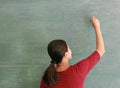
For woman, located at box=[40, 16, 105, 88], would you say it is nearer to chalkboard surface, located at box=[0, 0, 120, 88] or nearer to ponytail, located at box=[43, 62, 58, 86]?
ponytail, located at box=[43, 62, 58, 86]

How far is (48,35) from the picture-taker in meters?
1.51

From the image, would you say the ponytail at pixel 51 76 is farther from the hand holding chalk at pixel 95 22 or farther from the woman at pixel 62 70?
the hand holding chalk at pixel 95 22

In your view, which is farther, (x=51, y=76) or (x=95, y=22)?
(x=95, y=22)

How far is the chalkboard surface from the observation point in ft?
4.75

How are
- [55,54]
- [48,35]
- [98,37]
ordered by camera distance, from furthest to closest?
[48,35], [98,37], [55,54]

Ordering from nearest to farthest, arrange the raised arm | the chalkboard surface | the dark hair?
the dark hair → the raised arm → the chalkboard surface

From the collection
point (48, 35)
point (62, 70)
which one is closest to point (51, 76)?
point (62, 70)

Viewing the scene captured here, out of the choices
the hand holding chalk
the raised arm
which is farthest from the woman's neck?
the hand holding chalk

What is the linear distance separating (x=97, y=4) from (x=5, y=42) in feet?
2.09

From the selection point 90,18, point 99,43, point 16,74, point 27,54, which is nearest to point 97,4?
point 90,18

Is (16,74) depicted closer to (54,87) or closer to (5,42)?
(5,42)

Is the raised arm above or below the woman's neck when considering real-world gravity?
above

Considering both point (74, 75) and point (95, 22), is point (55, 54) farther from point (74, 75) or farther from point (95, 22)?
point (95, 22)

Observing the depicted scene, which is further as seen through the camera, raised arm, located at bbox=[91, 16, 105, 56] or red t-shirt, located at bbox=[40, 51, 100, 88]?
raised arm, located at bbox=[91, 16, 105, 56]
